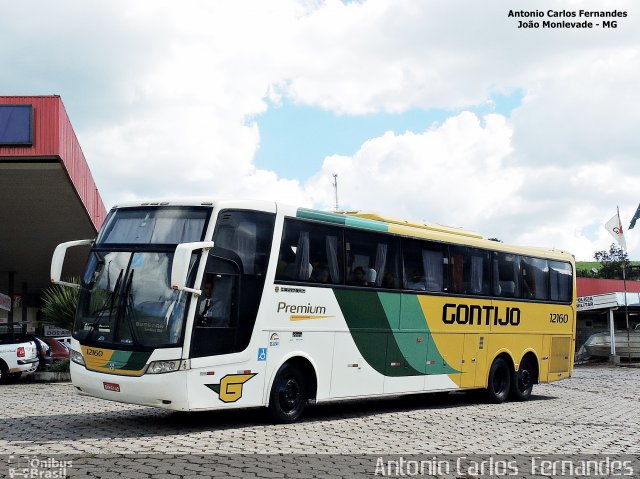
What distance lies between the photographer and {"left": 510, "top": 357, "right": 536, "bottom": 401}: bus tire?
18062 millimetres

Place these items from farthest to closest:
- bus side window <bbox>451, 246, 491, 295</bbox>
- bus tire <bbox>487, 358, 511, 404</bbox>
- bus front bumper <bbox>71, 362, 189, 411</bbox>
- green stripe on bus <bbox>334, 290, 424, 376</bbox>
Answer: bus tire <bbox>487, 358, 511, 404</bbox>, bus side window <bbox>451, 246, 491, 295</bbox>, green stripe on bus <bbox>334, 290, 424, 376</bbox>, bus front bumper <bbox>71, 362, 189, 411</bbox>

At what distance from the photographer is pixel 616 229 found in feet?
130

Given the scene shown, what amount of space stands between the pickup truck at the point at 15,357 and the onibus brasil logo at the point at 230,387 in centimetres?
1301

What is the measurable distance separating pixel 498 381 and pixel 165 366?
9.25 metres

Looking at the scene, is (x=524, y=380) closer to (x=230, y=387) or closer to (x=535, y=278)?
(x=535, y=278)

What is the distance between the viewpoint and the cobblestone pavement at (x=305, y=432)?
29.2 ft

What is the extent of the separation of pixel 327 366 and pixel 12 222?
21.0 metres

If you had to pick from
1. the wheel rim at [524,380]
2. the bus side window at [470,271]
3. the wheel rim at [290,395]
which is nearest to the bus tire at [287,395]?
the wheel rim at [290,395]

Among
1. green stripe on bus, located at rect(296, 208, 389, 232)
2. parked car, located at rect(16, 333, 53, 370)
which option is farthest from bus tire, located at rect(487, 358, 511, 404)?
parked car, located at rect(16, 333, 53, 370)

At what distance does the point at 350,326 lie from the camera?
13.5m

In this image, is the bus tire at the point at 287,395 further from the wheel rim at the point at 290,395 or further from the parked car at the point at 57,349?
the parked car at the point at 57,349

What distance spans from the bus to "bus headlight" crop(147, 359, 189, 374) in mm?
18

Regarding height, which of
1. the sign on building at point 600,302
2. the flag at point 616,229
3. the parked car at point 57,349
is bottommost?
the parked car at point 57,349

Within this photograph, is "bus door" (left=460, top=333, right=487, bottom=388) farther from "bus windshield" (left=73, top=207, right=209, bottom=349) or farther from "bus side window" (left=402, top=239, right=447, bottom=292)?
"bus windshield" (left=73, top=207, right=209, bottom=349)
